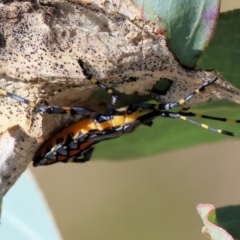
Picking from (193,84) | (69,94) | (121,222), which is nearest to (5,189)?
(69,94)

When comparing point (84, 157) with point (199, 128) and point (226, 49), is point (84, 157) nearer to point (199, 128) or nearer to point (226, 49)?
point (199, 128)

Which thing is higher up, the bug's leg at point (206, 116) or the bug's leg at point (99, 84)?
the bug's leg at point (99, 84)

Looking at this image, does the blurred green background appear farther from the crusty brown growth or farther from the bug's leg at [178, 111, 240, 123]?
the crusty brown growth

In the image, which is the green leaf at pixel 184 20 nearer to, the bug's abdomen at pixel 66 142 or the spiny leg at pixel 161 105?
the spiny leg at pixel 161 105

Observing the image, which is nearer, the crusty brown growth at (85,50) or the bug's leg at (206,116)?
the crusty brown growth at (85,50)

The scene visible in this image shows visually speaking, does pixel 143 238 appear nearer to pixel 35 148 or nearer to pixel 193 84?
pixel 35 148

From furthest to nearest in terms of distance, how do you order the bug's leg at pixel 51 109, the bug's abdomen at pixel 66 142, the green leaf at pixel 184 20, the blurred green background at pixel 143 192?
the blurred green background at pixel 143 192, the bug's abdomen at pixel 66 142, the bug's leg at pixel 51 109, the green leaf at pixel 184 20

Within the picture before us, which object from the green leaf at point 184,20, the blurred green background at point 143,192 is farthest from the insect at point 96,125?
the blurred green background at point 143,192

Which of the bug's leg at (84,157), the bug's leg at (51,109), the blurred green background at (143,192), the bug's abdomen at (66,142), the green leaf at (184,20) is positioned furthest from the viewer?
the blurred green background at (143,192)
